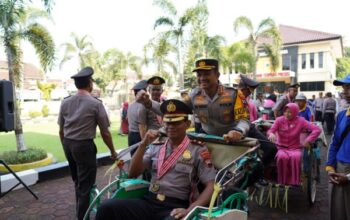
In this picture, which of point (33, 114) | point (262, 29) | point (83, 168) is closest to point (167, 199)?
point (83, 168)

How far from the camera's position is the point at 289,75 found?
28438 mm

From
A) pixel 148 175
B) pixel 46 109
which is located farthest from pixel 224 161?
pixel 46 109

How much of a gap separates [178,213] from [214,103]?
1370mm

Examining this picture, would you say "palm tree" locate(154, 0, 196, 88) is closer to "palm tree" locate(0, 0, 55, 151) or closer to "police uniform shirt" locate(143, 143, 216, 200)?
"palm tree" locate(0, 0, 55, 151)

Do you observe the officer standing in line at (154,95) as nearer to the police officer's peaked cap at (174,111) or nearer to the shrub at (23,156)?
the police officer's peaked cap at (174,111)

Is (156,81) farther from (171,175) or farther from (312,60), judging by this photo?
(312,60)

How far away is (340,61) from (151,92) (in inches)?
1997

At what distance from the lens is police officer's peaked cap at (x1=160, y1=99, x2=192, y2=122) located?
8.93 feet

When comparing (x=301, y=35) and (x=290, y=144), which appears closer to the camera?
(x=290, y=144)

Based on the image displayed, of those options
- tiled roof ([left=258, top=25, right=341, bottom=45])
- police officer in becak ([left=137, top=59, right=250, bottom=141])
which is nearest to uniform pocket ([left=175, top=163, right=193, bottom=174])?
police officer in becak ([left=137, top=59, right=250, bottom=141])

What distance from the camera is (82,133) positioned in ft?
12.3

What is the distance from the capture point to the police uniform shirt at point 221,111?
336 cm

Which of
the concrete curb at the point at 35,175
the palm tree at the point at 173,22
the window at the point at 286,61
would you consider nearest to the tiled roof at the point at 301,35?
the window at the point at 286,61

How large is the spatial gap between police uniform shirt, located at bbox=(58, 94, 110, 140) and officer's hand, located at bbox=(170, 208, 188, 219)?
5.65 feet
